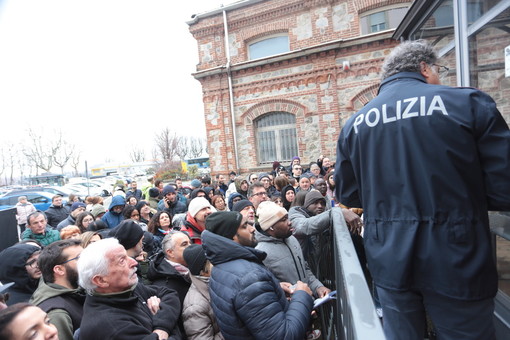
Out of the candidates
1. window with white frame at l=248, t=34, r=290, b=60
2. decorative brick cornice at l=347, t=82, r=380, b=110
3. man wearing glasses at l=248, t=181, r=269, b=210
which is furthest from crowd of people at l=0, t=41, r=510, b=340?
window with white frame at l=248, t=34, r=290, b=60

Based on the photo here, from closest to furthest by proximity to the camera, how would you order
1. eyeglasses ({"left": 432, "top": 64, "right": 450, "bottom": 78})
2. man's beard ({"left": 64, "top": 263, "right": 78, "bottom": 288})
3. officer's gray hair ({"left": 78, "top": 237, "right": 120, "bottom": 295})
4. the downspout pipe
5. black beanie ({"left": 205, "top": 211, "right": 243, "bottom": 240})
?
officer's gray hair ({"left": 78, "top": 237, "right": 120, "bottom": 295}) < black beanie ({"left": 205, "top": 211, "right": 243, "bottom": 240}) < man's beard ({"left": 64, "top": 263, "right": 78, "bottom": 288}) < eyeglasses ({"left": 432, "top": 64, "right": 450, "bottom": 78}) < the downspout pipe

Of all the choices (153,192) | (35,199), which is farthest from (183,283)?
(35,199)

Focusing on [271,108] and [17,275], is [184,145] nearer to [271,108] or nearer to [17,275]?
[271,108]

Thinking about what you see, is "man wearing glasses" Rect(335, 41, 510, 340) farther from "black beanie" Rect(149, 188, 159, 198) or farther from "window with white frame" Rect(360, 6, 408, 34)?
"window with white frame" Rect(360, 6, 408, 34)

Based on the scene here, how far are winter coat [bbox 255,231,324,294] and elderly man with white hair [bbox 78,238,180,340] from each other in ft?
2.88

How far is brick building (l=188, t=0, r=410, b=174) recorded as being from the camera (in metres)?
11.1

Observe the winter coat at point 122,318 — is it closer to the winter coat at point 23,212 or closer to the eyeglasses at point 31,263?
the eyeglasses at point 31,263

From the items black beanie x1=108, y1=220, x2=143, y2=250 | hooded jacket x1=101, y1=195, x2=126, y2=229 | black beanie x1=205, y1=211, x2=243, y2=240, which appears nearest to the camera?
black beanie x1=205, y1=211, x2=243, y2=240

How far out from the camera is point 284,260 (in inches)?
Answer: 107

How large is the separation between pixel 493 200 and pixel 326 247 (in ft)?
6.71

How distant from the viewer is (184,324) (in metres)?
2.40

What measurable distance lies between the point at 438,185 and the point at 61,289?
8.65ft

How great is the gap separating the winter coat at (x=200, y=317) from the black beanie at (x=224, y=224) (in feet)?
1.79

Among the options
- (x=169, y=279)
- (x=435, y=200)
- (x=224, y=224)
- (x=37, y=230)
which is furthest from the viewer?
(x=37, y=230)
